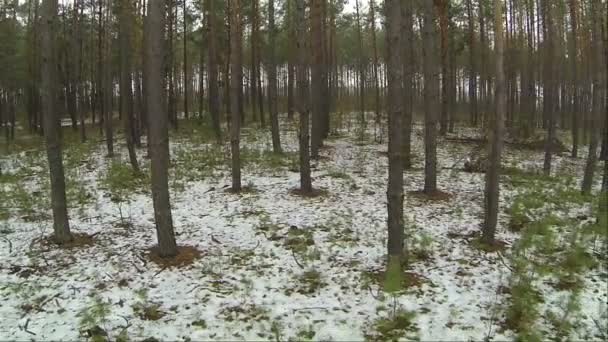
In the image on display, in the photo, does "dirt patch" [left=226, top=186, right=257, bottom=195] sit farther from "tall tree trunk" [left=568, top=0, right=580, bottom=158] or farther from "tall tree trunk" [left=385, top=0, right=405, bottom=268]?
"tall tree trunk" [left=568, top=0, right=580, bottom=158]

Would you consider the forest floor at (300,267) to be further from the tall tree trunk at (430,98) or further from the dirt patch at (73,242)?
the tall tree trunk at (430,98)

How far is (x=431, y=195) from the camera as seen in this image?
30.2 feet

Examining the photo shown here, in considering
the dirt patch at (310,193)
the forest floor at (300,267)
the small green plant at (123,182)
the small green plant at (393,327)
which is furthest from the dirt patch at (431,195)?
the small green plant at (123,182)

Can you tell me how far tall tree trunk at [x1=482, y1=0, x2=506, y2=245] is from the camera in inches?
232

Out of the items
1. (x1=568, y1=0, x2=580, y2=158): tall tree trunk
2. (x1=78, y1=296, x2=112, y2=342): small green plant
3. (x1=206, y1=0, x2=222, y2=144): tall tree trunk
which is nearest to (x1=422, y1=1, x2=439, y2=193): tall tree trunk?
(x1=568, y1=0, x2=580, y2=158): tall tree trunk

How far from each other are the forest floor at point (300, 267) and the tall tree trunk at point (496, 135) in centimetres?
45

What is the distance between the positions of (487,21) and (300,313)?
25.5m

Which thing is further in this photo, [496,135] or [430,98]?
[430,98]

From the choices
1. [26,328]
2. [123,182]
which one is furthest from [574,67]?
[26,328]

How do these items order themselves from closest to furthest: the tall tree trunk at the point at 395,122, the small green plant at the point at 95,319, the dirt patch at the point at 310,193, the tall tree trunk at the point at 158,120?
1. the small green plant at the point at 95,319
2. the tall tree trunk at the point at 395,122
3. the tall tree trunk at the point at 158,120
4. the dirt patch at the point at 310,193

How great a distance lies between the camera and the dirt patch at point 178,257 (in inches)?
233

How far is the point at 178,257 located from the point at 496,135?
4890 mm

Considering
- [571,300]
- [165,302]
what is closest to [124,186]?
[165,302]

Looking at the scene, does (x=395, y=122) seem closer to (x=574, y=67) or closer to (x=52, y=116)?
(x=52, y=116)
